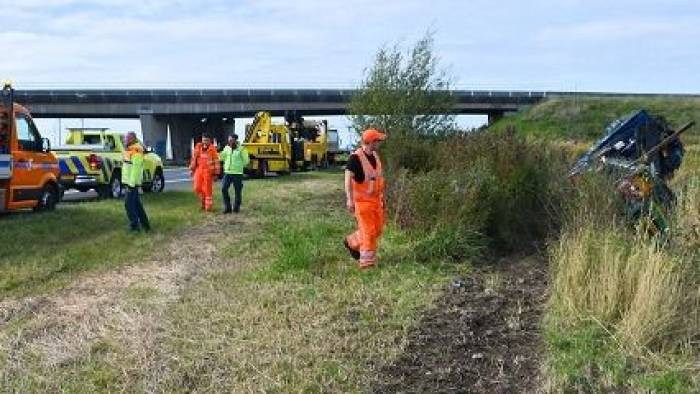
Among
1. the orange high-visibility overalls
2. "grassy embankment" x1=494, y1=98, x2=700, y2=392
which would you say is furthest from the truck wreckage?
the orange high-visibility overalls

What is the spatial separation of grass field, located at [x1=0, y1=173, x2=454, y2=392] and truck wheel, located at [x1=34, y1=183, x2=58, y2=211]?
328 cm

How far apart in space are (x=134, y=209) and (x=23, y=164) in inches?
118

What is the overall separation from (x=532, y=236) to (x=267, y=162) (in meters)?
24.2

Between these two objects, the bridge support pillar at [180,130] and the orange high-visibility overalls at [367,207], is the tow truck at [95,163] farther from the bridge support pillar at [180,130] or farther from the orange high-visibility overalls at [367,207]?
the bridge support pillar at [180,130]

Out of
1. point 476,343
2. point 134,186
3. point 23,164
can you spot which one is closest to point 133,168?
point 134,186

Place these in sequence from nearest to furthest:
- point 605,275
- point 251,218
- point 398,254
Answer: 1. point 605,275
2. point 398,254
3. point 251,218

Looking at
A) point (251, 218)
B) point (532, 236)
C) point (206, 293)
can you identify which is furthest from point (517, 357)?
point (251, 218)

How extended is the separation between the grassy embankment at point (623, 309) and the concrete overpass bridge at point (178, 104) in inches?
2269

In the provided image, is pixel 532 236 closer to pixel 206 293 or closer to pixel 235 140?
pixel 206 293

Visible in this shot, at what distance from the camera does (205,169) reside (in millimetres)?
17984

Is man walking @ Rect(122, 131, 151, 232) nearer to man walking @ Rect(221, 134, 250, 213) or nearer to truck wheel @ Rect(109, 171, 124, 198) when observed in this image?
Answer: man walking @ Rect(221, 134, 250, 213)

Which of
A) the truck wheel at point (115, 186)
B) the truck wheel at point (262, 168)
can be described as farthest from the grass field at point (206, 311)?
the truck wheel at point (262, 168)

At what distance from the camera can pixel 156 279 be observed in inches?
365

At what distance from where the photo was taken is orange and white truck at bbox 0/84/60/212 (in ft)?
48.1
